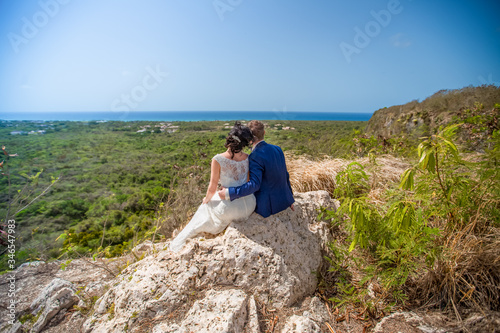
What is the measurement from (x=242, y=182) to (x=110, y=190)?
1219 centimetres

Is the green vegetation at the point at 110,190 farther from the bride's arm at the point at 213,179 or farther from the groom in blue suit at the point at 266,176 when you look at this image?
the groom in blue suit at the point at 266,176

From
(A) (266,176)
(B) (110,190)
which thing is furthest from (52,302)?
(B) (110,190)

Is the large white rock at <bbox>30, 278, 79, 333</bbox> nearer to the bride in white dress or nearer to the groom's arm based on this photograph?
the bride in white dress

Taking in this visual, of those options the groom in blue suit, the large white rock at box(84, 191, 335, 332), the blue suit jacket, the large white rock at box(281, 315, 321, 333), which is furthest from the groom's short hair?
the large white rock at box(281, 315, 321, 333)

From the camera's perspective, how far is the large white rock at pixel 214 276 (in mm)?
1952

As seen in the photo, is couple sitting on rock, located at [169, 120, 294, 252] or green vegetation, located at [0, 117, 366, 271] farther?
green vegetation, located at [0, 117, 366, 271]

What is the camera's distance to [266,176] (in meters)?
2.67

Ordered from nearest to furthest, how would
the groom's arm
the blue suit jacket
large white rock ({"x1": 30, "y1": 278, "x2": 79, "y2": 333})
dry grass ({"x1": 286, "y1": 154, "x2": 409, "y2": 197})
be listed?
large white rock ({"x1": 30, "y1": 278, "x2": 79, "y2": 333}) → the groom's arm → the blue suit jacket → dry grass ({"x1": 286, "y1": 154, "x2": 409, "y2": 197})

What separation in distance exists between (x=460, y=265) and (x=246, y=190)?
2073 millimetres

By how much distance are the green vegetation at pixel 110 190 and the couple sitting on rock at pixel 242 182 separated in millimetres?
982

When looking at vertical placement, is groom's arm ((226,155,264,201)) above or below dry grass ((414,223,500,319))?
above

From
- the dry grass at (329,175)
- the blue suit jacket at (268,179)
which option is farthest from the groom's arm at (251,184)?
the dry grass at (329,175)

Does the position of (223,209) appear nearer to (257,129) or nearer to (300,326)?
(257,129)

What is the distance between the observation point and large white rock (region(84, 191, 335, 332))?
1952 mm
